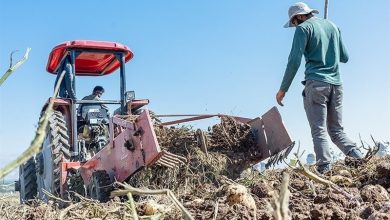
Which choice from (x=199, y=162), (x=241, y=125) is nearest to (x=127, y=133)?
(x=199, y=162)

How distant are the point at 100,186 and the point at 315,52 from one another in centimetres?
257

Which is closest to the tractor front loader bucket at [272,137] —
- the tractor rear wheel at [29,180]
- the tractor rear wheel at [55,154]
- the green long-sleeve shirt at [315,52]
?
the green long-sleeve shirt at [315,52]

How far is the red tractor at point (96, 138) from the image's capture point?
5074mm

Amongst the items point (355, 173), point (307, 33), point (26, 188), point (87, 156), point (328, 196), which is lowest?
point (26, 188)

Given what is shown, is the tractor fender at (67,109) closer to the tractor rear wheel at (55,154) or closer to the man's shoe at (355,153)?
the tractor rear wheel at (55,154)

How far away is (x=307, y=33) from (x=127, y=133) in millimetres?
2039

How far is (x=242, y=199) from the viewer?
275 cm

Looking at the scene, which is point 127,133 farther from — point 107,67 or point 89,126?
point 107,67

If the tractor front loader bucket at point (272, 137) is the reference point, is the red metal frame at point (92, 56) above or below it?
above

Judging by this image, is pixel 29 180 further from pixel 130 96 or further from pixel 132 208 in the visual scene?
pixel 132 208

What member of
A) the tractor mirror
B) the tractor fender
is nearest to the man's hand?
the tractor mirror

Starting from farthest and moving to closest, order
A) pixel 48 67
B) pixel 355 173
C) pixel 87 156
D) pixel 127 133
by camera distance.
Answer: pixel 48 67 → pixel 87 156 → pixel 127 133 → pixel 355 173

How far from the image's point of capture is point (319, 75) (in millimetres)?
4852

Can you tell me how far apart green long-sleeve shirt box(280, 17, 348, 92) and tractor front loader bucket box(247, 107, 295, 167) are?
0.74 metres
